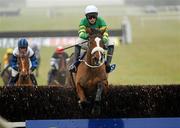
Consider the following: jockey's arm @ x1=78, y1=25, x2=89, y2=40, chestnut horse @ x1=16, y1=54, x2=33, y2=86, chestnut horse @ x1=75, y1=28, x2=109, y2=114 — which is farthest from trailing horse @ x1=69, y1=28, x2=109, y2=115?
chestnut horse @ x1=16, y1=54, x2=33, y2=86

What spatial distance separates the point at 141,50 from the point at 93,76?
24.0m

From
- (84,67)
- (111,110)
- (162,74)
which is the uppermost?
(84,67)

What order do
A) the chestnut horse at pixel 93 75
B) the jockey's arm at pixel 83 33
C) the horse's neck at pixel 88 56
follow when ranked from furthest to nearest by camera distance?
the jockey's arm at pixel 83 33 < the horse's neck at pixel 88 56 < the chestnut horse at pixel 93 75

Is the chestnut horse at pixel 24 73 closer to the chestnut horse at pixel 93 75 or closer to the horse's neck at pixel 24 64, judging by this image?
the horse's neck at pixel 24 64

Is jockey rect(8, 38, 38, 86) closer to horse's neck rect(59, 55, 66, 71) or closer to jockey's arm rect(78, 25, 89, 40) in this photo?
jockey's arm rect(78, 25, 89, 40)

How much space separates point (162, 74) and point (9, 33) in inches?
416

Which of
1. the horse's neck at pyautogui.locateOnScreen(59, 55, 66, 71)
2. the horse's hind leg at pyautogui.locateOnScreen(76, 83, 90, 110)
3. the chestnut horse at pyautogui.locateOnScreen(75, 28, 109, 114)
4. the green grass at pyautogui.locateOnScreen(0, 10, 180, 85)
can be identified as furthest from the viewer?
the green grass at pyautogui.locateOnScreen(0, 10, 180, 85)

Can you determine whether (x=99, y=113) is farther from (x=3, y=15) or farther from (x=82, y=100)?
(x=3, y=15)

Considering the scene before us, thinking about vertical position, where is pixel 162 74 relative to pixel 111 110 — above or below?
below

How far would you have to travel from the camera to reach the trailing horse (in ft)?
30.8

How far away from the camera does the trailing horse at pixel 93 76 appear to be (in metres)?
9.39

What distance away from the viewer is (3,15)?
157 feet

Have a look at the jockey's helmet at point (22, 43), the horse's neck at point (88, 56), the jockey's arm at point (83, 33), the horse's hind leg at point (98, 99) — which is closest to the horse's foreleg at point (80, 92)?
the horse's hind leg at point (98, 99)

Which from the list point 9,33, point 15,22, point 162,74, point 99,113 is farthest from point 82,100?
point 15,22
